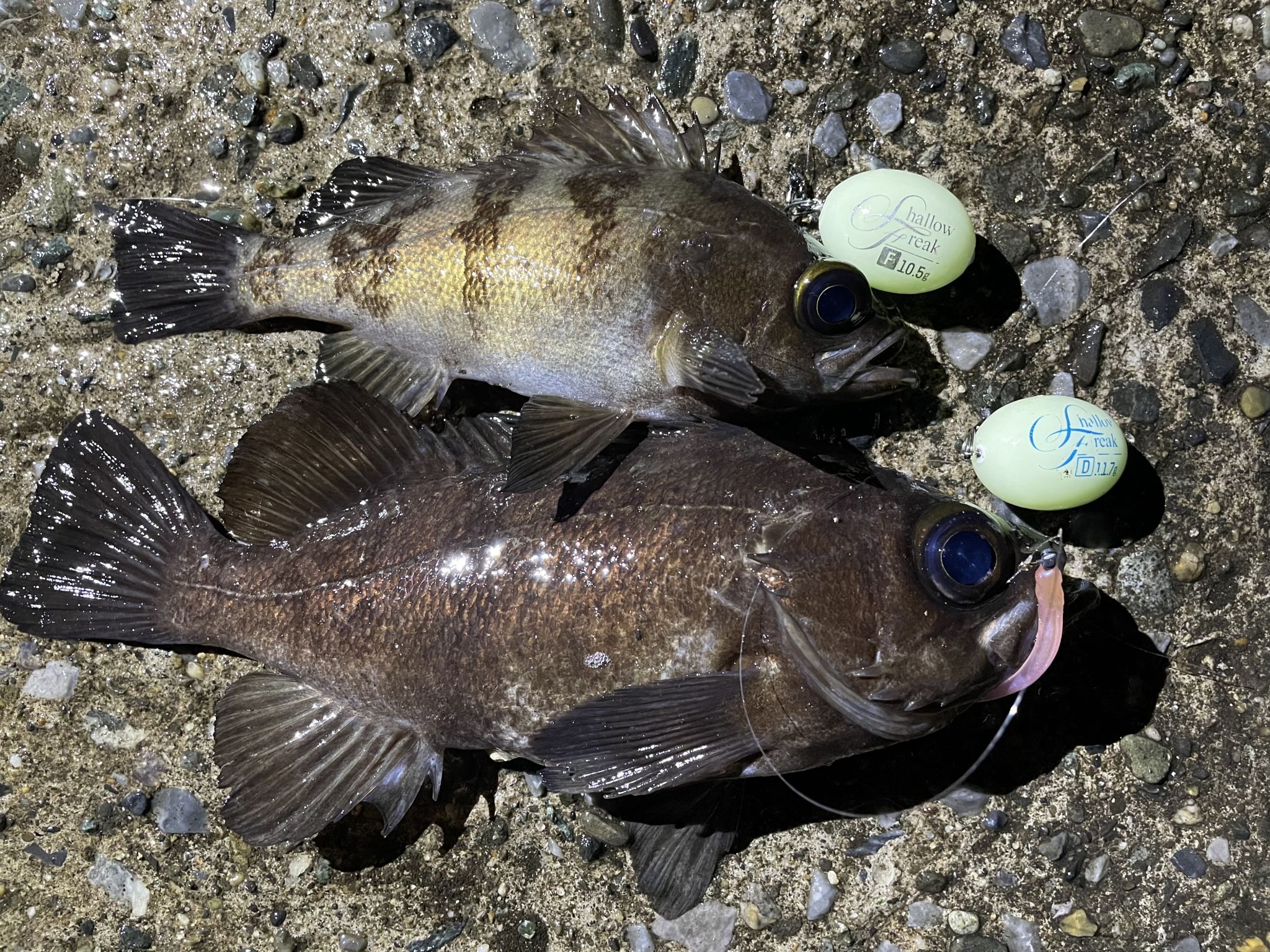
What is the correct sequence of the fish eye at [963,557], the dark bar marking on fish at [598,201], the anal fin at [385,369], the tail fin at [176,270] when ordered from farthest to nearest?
the tail fin at [176,270], the anal fin at [385,369], the dark bar marking on fish at [598,201], the fish eye at [963,557]

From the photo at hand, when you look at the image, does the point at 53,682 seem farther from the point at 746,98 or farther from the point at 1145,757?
the point at 1145,757

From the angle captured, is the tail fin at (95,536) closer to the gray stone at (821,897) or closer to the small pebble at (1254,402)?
the gray stone at (821,897)

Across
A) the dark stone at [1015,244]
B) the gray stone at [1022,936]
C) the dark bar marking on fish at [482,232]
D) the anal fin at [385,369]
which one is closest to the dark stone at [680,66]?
the dark bar marking on fish at [482,232]

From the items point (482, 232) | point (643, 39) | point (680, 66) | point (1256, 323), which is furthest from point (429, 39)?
point (1256, 323)

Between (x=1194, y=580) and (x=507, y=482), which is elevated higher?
(x=507, y=482)

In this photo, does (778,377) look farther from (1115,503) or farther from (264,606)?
(264,606)

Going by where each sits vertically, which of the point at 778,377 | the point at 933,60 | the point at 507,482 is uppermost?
the point at 933,60

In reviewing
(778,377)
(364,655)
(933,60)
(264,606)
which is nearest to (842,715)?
(778,377)
